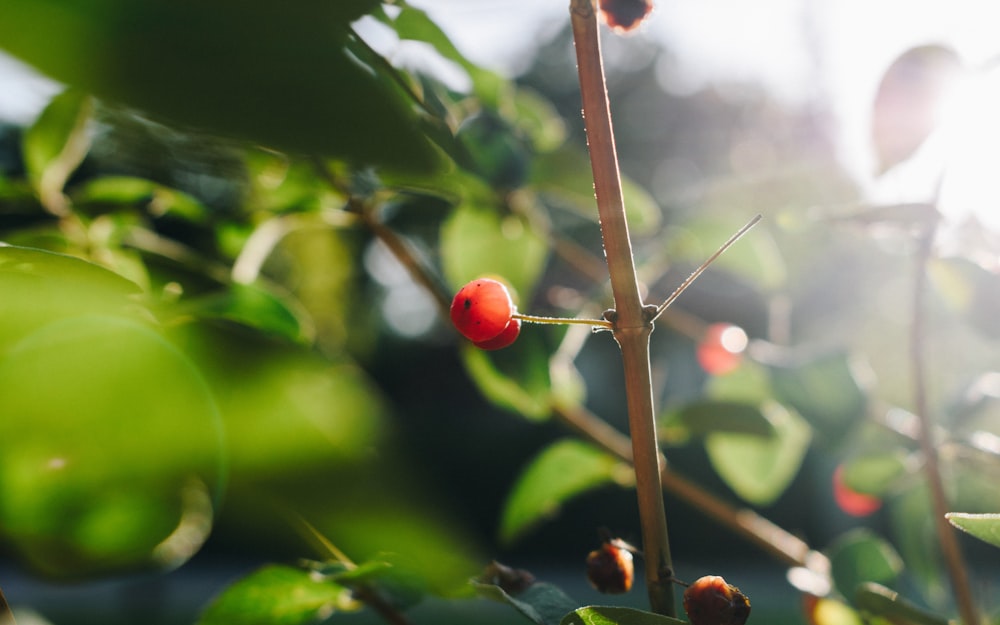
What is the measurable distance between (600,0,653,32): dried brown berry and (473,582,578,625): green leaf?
28 centimetres

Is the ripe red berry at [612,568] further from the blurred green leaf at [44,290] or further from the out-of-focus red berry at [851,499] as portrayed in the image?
the out-of-focus red berry at [851,499]

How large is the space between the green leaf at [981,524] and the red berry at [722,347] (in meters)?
0.49

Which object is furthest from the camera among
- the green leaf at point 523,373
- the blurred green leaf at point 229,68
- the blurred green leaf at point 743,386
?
the blurred green leaf at point 743,386

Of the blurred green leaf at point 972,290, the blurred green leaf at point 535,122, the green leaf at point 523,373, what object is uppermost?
the blurred green leaf at point 535,122

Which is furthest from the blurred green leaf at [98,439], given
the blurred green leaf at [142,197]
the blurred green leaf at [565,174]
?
the blurred green leaf at [565,174]

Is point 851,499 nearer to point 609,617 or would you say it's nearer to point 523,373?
point 523,373

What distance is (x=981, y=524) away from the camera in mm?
332

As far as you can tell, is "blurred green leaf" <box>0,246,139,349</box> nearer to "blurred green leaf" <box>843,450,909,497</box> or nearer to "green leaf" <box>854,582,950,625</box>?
"green leaf" <box>854,582,950,625</box>

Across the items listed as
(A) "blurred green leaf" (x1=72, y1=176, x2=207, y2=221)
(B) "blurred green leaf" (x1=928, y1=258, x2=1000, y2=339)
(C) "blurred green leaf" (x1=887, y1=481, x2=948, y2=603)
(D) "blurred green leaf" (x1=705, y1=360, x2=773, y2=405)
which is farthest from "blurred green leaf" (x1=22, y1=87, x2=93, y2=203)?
(C) "blurred green leaf" (x1=887, y1=481, x2=948, y2=603)

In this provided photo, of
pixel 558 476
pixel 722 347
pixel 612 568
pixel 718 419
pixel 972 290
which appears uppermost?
pixel 972 290

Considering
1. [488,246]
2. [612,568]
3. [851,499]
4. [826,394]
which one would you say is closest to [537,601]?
[612,568]

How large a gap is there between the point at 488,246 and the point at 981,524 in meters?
0.56

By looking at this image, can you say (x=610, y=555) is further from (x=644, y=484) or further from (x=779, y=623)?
(x=779, y=623)

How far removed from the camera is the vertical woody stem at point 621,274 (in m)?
0.30
